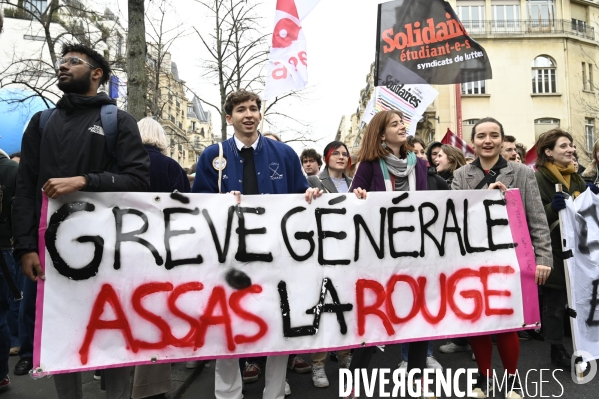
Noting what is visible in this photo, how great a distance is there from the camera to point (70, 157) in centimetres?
258

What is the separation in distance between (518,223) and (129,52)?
17.7 ft

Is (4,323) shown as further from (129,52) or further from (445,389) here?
(129,52)

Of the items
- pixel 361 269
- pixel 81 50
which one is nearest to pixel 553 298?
pixel 361 269

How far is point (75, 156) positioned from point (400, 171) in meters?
2.16

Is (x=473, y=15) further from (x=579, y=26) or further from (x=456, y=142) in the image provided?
(x=456, y=142)

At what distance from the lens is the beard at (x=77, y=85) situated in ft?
8.89

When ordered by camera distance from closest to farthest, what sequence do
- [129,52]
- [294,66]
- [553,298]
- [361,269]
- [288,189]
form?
[361,269] → [288,189] → [553,298] → [294,66] → [129,52]

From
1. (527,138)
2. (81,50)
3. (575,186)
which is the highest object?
(527,138)

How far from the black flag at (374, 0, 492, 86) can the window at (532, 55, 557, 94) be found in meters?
29.3

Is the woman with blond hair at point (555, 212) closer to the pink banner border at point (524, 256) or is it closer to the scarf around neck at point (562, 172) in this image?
the scarf around neck at point (562, 172)

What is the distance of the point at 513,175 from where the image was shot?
3.48m

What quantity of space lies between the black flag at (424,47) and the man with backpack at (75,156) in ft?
Result: 13.4

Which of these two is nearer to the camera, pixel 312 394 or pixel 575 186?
pixel 312 394

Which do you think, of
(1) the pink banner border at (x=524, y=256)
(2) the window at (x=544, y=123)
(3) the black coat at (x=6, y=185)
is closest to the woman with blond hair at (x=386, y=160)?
(1) the pink banner border at (x=524, y=256)
